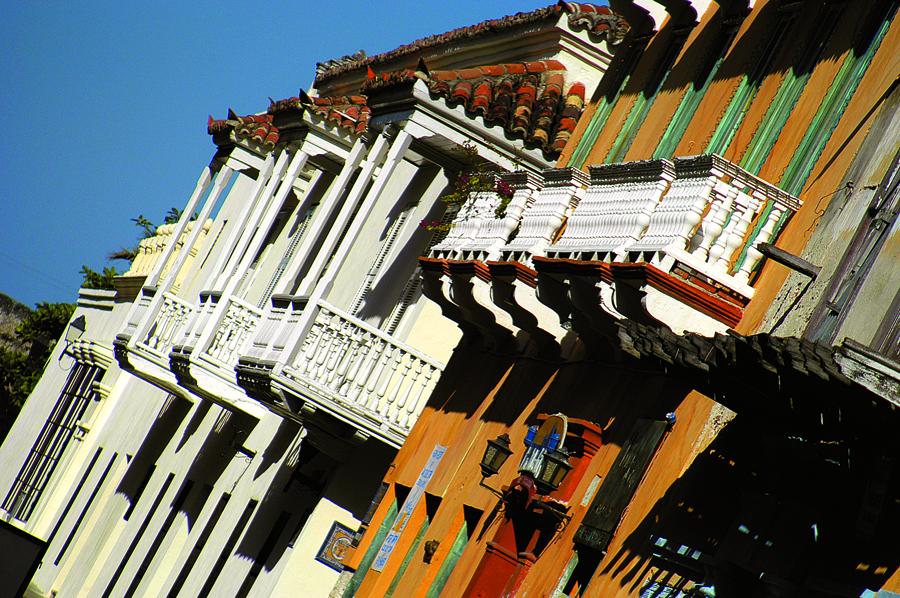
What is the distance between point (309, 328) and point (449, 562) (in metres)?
4.10

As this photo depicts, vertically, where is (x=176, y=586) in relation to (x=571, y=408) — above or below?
below

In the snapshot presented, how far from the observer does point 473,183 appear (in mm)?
17250

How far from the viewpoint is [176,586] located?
918 inches

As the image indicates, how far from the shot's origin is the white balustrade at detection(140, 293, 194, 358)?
2325 centimetres

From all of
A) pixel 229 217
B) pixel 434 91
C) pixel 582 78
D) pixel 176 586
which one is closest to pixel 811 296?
pixel 434 91

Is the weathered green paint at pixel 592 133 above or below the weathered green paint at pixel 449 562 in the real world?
above

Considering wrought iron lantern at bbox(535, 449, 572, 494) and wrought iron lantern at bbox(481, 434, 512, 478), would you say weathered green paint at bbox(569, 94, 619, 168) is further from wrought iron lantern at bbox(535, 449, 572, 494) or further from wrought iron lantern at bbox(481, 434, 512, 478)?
wrought iron lantern at bbox(535, 449, 572, 494)

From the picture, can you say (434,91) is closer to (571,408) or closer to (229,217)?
(571,408)

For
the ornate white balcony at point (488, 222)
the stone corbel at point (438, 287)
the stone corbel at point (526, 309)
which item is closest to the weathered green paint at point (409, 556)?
the stone corbel at point (438, 287)

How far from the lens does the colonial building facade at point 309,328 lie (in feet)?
61.3

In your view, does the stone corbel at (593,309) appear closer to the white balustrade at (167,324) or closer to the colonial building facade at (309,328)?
the colonial building facade at (309,328)

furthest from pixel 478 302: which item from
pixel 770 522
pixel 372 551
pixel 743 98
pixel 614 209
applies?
pixel 770 522

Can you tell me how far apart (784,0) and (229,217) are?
17.9 m

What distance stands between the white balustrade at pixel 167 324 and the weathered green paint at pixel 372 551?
626 centimetres
